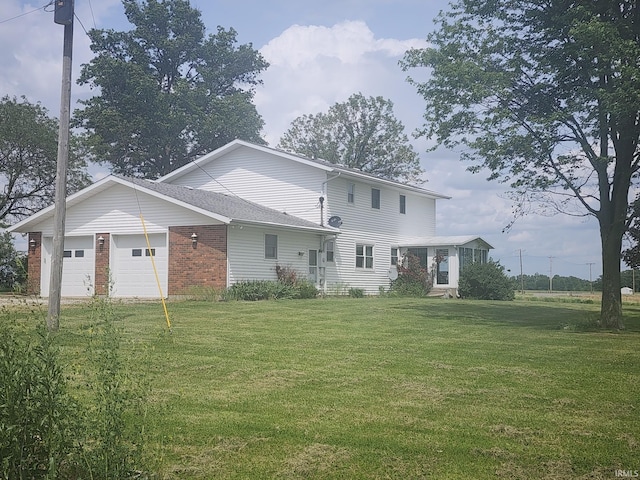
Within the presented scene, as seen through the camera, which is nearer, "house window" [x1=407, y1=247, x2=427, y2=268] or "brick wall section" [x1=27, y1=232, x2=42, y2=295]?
"brick wall section" [x1=27, y1=232, x2=42, y2=295]

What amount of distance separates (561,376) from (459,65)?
10558 millimetres

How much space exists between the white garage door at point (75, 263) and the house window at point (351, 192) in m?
11.6

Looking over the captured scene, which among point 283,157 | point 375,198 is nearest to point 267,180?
point 283,157

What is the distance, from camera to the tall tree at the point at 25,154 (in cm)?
3447

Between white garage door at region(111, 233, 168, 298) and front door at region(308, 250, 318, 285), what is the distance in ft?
21.6

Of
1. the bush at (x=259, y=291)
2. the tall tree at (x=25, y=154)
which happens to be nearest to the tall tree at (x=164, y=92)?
the tall tree at (x=25, y=154)

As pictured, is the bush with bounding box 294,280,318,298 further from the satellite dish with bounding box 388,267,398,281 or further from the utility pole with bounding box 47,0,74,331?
the utility pole with bounding box 47,0,74,331

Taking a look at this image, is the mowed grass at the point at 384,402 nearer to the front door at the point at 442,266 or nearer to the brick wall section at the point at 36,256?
the brick wall section at the point at 36,256

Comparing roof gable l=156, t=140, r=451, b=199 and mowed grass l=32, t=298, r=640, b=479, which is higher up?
roof gable l=156, t=140, r=451, b=199

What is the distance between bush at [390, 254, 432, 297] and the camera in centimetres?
3016

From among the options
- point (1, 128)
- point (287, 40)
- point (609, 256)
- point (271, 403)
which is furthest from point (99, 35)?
point (271, 403)

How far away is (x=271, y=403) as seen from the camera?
668 centimetres

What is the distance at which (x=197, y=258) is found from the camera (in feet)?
74.4

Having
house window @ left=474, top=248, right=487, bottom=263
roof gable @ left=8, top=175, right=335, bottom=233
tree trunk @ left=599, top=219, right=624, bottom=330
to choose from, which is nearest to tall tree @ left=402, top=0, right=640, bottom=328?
tree trunk @ left=599, top=219, right=624, bottom=330
